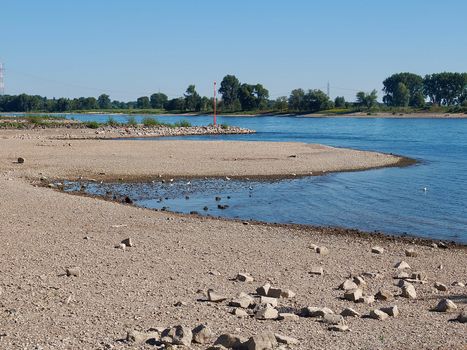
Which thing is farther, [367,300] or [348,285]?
[348,285]

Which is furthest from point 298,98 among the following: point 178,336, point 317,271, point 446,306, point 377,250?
point 178,336

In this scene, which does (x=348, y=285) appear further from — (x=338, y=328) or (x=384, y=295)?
(x=338, y=328)

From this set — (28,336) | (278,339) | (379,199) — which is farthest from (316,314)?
(379,199)

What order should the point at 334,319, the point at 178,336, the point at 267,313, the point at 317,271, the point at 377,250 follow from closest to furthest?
the point at 178,336
the point at 334,319
the point at 267,313
the point at 317,271
the point at 377,250

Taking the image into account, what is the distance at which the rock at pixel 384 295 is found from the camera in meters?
11.1

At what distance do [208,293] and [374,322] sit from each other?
2.62 m

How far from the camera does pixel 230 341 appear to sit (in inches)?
321

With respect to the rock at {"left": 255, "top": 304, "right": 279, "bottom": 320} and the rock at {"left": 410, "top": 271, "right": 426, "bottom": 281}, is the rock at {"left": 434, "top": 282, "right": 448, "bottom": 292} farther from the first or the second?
the rock at {"left": 255, "top": 304, "right": 279, "bottom": 320}

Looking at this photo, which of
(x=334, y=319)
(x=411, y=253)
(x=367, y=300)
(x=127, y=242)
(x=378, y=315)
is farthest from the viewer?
(x=411, y=253)

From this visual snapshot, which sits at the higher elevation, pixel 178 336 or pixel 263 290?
pixel 178 336

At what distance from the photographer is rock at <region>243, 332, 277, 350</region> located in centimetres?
794

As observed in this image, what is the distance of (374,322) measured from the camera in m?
9.65

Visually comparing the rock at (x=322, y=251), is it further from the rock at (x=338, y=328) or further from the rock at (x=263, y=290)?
the rock at (x=338, y=328)

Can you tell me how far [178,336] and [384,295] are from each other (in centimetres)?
417
